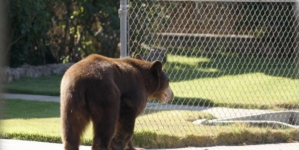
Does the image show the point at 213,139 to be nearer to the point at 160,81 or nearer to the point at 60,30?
the point at 160,81

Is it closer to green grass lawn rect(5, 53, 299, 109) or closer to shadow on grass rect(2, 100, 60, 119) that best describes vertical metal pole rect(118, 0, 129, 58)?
shadow on grass rect(2, 100, 60, 119)

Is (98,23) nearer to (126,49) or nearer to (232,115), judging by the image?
(232,115)

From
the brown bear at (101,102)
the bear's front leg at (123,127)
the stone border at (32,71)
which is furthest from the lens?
the stone border at (32,71)

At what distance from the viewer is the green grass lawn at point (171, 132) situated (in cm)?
827

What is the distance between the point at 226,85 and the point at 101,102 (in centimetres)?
806

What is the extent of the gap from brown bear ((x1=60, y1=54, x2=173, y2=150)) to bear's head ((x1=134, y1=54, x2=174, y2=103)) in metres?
0.45

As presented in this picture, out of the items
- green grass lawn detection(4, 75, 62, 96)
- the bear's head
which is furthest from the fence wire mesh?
green grass lawn detection(4, 75, 62, 96)

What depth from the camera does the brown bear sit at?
6379 mm

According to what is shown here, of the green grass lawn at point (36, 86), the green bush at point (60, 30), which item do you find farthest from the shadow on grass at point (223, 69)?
the green grass lawn at point (36, 86)

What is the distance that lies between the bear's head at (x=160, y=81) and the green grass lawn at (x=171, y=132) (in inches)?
21.8

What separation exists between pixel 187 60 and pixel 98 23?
9.38 ft

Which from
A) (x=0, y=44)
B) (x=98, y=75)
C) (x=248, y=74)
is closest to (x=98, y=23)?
(x=248, y=74)

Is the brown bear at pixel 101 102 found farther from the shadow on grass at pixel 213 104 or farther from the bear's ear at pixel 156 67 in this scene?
the shadow on grass at pixel 213 104

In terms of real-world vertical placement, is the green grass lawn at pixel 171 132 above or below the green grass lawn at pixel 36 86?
above
